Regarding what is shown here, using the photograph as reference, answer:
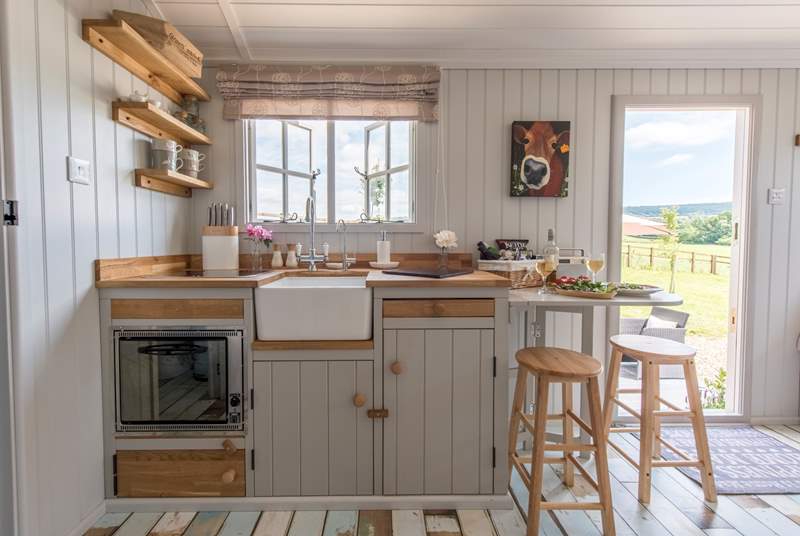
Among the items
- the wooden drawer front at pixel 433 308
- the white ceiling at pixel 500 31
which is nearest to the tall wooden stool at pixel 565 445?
the wooden drawer front at pixel 433 308

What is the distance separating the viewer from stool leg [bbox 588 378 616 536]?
147 cm

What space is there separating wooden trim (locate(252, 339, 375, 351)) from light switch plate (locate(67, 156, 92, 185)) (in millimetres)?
924

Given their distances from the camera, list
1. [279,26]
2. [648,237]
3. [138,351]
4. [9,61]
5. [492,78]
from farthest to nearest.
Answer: [648,237] < [492,78] < [279,26] < [138,351] < [9,61]

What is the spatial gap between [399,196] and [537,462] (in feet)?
5.48

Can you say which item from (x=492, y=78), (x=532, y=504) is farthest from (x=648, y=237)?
(x=532, y=504)

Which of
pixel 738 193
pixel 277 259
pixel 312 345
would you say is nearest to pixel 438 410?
pixel 312 345

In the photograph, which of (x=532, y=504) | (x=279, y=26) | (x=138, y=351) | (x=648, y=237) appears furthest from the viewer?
→ (x=648, y=237)

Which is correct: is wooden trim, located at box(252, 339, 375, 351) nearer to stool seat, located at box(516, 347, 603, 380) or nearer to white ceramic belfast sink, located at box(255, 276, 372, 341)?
white ceramic belfast sink, located at box(255, 276, 372, 341)

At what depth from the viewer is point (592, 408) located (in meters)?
1.51

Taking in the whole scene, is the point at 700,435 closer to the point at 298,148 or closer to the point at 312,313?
the point at 312,313

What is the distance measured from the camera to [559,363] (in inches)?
60.9

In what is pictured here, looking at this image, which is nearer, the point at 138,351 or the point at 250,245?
the point at 138,351

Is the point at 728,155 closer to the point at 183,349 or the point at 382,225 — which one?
the point at 382,225

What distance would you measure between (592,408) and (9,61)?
2.38 metres
